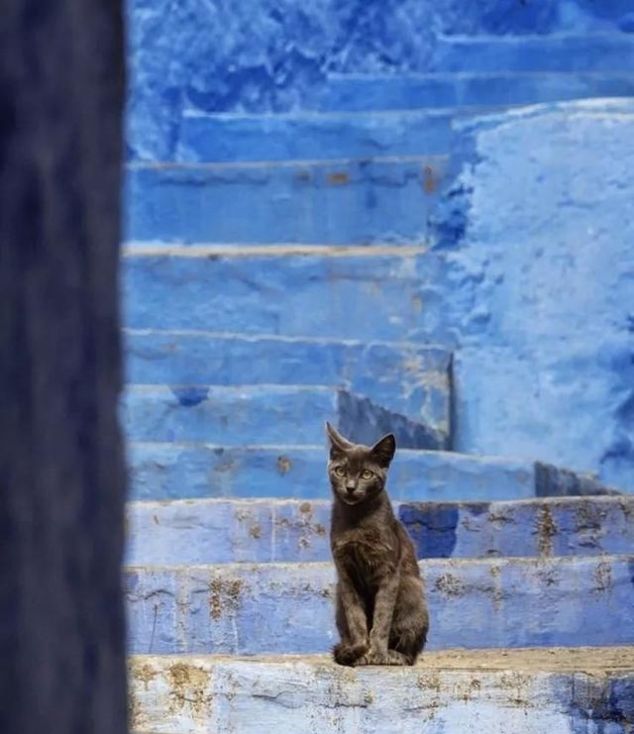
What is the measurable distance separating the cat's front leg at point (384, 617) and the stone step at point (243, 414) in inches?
179

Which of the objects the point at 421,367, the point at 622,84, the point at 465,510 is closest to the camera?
the point at 465,510

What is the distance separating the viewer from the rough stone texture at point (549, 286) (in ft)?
41.3

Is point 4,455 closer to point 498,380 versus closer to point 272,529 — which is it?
point 272,529

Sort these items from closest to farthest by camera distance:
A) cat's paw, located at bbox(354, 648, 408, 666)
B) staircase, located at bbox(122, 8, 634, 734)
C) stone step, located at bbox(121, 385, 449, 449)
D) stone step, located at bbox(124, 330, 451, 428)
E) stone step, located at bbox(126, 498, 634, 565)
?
staircase, located at bbox(122, 8, 634, 734)
cat's paw, located at bbox(354, 648, 408, 666)
stone step, located at bbox(126, 498, 634, 565)
stone step, located at bbox(121, 385, 449, 449)
stone step, located at bbox(124, 330, 451, 428)

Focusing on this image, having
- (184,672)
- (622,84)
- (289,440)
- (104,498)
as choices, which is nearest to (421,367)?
(289,440)

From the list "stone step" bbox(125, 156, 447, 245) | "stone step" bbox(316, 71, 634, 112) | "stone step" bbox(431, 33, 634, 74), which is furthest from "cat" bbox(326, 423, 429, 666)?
"stone step" bbox(431, 33, 634, 74)

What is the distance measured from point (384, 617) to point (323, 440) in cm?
474

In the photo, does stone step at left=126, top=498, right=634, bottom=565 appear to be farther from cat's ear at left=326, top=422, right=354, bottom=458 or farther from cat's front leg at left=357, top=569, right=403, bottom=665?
cat's front leg at left=357, top=569, right=403, bottom=665

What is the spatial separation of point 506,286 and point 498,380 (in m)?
0.58

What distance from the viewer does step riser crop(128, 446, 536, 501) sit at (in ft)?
36.1

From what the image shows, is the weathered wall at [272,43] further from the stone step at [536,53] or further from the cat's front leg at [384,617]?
the cat's front leg at [384,617]

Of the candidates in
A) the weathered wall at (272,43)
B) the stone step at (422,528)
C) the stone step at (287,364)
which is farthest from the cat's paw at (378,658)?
the weathered wall at (272,43)

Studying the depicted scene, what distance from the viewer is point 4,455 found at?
175 centimetres

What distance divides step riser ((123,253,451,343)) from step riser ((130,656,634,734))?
6789mm
